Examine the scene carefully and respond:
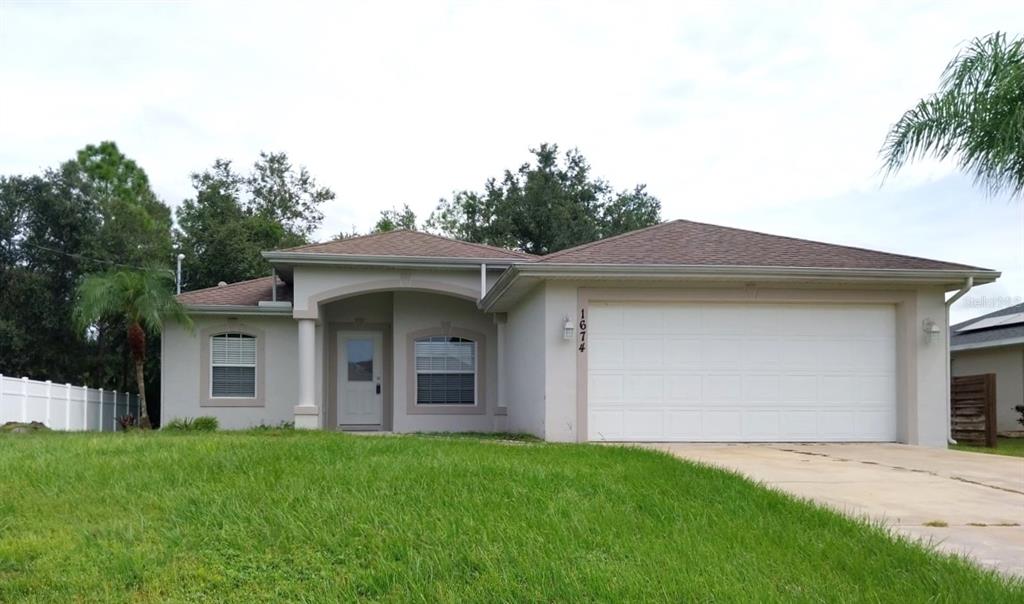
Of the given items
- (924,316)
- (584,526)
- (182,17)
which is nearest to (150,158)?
(182,17)

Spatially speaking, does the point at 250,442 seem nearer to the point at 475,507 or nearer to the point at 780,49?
the point at 475,507

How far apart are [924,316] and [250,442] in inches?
375

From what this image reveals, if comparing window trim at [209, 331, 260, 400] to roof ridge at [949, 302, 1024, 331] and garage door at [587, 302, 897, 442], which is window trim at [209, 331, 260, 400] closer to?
garage door at [587, 302, 897, 442]

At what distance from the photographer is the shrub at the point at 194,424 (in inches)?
618

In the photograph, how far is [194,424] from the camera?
52.3 feet

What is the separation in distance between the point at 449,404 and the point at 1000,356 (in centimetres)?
1480

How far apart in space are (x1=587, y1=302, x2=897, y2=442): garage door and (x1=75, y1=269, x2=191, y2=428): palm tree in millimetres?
9071

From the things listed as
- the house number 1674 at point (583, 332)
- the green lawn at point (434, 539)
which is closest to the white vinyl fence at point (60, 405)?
the green lawn at point (434, 539)

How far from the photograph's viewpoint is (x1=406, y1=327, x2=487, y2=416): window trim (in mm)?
16594

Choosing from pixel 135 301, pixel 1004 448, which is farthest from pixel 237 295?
pixel 1004 448

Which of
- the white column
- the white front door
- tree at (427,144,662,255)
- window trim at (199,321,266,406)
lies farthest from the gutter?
tree at (427,144,662,255)

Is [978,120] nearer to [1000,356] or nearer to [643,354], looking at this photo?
[643,354]

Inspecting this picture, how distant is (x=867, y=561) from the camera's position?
4527mm

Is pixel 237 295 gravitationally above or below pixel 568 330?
above
